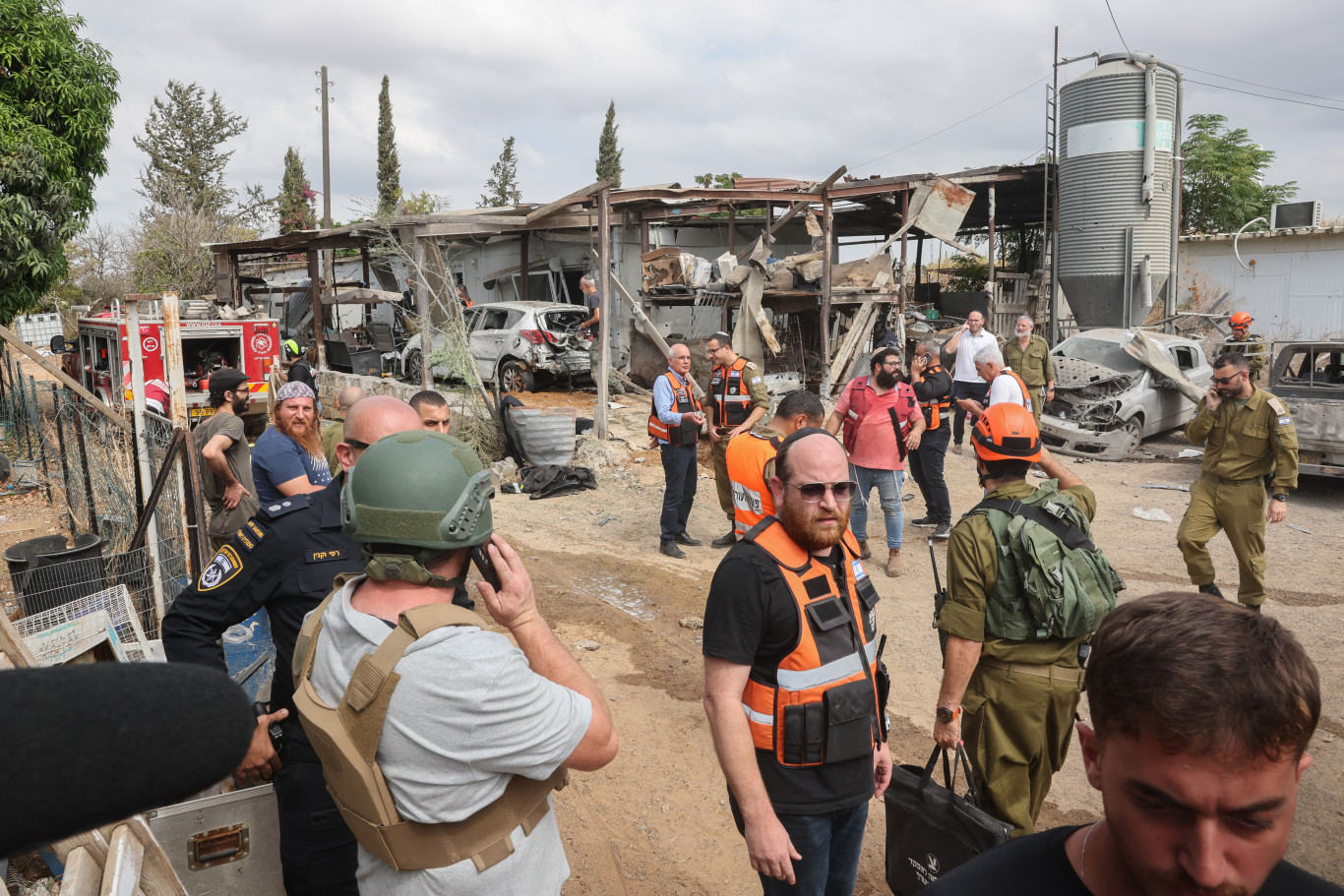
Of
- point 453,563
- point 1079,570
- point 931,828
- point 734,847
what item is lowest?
point 734,847

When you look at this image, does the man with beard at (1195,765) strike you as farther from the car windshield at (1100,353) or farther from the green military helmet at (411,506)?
the car windshield at (1100,353)

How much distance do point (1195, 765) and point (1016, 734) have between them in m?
2.13

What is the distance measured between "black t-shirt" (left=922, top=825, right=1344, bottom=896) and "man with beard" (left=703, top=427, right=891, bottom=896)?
3.81 feet

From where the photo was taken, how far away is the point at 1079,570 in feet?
9.52

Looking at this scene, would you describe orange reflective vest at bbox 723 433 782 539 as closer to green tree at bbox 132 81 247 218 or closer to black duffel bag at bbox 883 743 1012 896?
black duffel bag at bbox 883 743 1012 896

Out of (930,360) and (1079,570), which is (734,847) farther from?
(930,360)


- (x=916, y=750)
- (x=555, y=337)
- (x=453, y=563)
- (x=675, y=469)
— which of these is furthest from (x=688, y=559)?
(x=555, y=337)

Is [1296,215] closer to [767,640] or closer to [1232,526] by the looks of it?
[1232,526]

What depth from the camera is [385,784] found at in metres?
1.56

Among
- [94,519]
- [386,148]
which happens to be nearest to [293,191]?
[386,148]

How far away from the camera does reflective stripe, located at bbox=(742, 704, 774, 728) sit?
2.38 metres

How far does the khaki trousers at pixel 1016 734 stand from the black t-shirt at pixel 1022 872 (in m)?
1.94

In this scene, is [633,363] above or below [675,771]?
above

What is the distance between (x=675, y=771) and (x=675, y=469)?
379 cm
